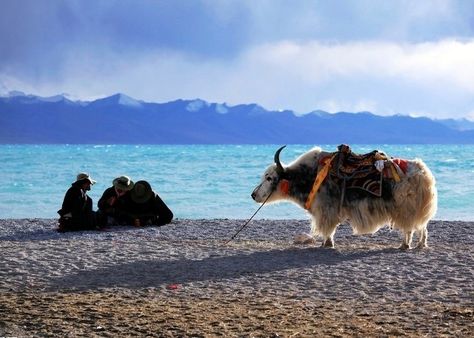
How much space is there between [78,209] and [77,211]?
0.03 metres

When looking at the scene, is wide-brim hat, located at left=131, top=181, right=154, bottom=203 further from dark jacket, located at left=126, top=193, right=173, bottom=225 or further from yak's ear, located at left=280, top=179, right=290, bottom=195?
yak's ear, located at left=280, top=179, right=290, bottom=195

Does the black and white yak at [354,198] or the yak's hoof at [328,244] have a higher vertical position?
the black and white yak at [354,198]

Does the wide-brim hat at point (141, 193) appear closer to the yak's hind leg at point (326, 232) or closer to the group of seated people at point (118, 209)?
the group of seated people at point (118, 209)

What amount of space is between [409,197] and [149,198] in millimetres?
3502

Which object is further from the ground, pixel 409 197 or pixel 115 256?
pixel 409 197

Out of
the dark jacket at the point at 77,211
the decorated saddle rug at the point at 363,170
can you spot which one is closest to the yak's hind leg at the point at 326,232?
the decorated saddle rug at the point at 363,170

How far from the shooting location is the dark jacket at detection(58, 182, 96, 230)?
333 inches

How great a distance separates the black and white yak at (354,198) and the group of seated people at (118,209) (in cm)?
→ 220

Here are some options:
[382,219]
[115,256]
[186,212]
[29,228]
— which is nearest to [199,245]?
[115,256]

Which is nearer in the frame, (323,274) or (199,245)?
(323,274)

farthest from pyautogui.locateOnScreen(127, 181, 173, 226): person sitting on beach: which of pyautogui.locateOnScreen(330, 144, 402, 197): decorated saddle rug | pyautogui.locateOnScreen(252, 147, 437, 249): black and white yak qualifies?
pyautogui.locateOnScreen(330, 144, 402, 197): decorated saddle rug

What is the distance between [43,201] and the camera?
16641mm

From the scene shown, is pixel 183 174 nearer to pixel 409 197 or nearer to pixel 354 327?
pixel 409 197

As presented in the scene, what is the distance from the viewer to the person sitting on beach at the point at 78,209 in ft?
27.7
